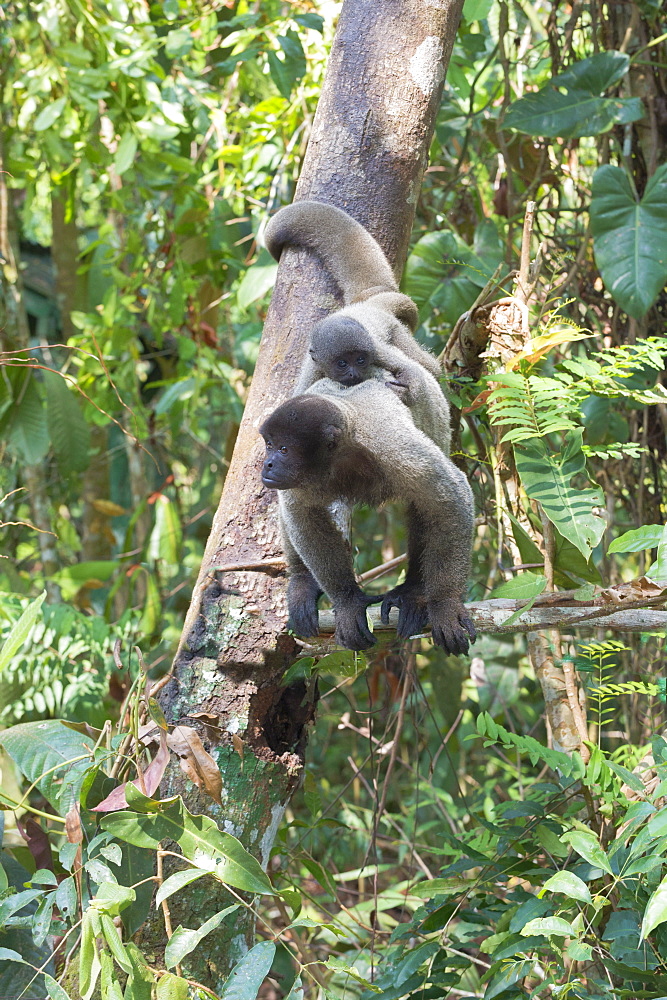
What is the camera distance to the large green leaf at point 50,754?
1.79 m

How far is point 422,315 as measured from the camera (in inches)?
125

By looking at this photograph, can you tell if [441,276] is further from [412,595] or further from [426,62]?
[412,595]

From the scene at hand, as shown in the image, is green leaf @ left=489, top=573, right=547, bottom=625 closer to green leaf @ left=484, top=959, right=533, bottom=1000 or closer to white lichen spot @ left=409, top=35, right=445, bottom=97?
green leaf @ left=484, top=959, right=533, bottom=1000

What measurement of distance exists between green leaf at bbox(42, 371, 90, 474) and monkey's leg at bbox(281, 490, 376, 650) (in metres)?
2.37

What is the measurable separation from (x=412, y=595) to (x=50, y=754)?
3.16 feet

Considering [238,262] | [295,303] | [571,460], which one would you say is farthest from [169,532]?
[571,460]

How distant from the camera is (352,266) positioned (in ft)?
7.98

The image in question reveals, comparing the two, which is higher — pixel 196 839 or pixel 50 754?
pixel 50 754

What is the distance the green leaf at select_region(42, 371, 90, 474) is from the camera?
13.8ft

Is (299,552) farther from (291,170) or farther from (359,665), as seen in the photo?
(291,170)

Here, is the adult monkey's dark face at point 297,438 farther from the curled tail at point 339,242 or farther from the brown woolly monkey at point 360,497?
the curled tail at point 339,242

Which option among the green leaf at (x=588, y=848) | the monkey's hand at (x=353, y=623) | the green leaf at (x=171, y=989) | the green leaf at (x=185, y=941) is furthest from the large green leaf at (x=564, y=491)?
the green leaf at (x=171, y=989)

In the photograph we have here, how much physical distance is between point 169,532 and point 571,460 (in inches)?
95.6

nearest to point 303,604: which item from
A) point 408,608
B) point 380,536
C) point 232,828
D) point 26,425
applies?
point 408,608
